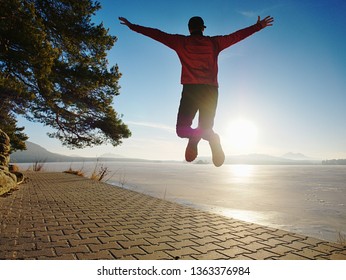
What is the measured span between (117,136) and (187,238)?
9686 mm

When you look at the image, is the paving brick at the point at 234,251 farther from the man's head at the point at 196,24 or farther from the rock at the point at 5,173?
the rock at the point at 5,173

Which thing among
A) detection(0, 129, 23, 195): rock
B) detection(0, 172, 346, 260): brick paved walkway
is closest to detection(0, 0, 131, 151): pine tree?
detection(0, 129, 23, 195): rock

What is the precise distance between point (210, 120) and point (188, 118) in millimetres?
224

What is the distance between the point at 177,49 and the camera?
2834mm

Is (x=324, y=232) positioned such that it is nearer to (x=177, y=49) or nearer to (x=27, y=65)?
(x=177, y=49)

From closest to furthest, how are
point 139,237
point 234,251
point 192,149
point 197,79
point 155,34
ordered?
point 197,79, point 192,149, point 155,34, point 234,251, point 139,237

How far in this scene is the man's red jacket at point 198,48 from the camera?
2625 mm

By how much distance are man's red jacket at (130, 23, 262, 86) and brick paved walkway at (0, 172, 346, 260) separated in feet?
7.56

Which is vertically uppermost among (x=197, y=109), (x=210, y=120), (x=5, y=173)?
(x=197, y=109)

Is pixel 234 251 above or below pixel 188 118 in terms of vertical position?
below

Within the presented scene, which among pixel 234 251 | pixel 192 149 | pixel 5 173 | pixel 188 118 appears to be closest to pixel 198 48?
pixel 188 118

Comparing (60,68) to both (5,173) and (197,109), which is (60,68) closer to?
(5,173)

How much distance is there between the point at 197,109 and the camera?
277 centimetres
